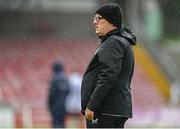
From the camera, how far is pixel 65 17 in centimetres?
2856

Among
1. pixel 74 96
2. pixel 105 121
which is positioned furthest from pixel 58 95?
pixel 105 121

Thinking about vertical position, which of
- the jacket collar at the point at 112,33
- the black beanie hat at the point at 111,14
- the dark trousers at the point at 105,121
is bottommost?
the dark trousers at the point at 105,121

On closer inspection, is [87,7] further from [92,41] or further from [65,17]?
[92,41]

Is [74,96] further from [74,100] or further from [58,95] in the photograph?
[58,95]

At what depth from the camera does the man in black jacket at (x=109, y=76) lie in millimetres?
7832

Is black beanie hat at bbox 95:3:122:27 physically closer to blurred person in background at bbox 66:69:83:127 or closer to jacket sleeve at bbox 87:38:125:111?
jacket sleeve at bbox 87:38:125:111

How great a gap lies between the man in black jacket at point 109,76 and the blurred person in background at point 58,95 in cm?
862

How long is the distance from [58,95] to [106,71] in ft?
29.8

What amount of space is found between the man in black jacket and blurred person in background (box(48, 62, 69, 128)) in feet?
28.3

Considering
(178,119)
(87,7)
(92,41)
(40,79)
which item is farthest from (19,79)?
(178,119)

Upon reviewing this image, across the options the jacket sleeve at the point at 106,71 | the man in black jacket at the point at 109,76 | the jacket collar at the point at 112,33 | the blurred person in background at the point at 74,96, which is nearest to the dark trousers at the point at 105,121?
the man in black jacket at the point at 109,76

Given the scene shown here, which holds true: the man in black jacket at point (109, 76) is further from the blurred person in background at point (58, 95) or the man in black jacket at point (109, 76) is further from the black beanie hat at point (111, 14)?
the blurred person in background at point (58, 95)

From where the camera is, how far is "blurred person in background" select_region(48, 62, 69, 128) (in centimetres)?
1673

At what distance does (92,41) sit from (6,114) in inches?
329
